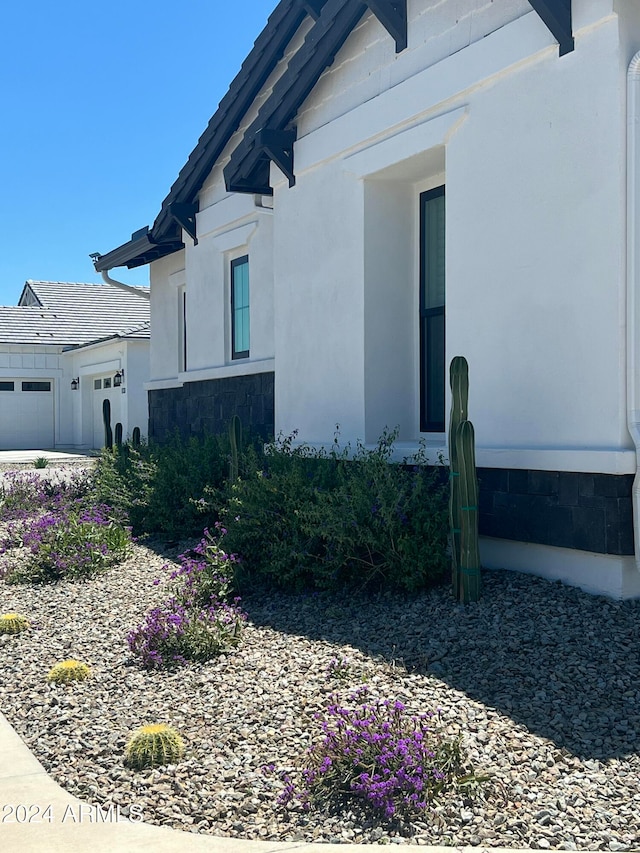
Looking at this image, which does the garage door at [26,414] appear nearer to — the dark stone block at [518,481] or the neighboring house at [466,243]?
the neighboring house at [466,243]

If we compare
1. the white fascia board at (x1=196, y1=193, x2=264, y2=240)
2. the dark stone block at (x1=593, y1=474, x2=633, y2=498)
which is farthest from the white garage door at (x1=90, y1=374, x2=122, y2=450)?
the dark stone block at (x1=593, y1=474, x2=633, y2=498)

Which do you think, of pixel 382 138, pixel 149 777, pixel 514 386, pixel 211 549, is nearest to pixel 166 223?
pixel 382 138

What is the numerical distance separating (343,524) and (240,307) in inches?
232

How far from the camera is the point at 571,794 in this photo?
3.77 meters

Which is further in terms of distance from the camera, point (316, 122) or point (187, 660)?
point (316, 122)

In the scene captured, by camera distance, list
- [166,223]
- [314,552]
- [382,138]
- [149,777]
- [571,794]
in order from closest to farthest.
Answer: [571,794] < [149,777] < [314,552] < [382,138] < [166,223]

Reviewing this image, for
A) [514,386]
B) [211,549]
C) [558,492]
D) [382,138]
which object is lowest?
[211,549]

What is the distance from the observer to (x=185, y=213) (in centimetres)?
1270

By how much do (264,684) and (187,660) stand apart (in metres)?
0.75


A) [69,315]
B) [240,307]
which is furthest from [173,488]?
[69,315]

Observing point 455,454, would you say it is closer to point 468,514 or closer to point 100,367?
point 468,514

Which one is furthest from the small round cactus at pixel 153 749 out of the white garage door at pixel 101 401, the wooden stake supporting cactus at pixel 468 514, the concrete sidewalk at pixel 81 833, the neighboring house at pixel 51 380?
the neighboring house at pixel 51 380

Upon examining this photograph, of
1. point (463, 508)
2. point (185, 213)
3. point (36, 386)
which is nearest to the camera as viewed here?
point (463, 508)

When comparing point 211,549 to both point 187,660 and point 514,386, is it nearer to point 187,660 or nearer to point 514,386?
point 187,660
